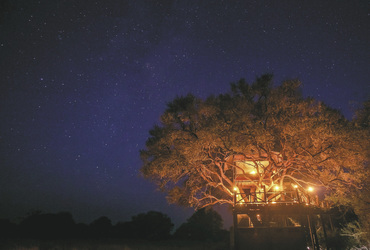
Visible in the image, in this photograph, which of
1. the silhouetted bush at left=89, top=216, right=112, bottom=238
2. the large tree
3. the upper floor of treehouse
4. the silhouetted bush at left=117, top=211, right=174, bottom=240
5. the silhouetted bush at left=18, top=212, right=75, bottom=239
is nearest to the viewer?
the large tree

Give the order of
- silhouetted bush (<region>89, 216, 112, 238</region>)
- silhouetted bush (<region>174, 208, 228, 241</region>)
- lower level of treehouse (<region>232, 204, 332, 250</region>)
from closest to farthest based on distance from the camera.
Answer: lower level of treehouse (<region>232, 204, 332, 250</region>) → silhouetted bush (<region>174, 208, 228, 241</region>) → silhouetted bush (<region>89, 216, 112, 238</region>)

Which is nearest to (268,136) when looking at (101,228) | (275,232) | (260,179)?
(260,179)

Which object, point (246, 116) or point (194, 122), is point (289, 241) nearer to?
point (246, 116)

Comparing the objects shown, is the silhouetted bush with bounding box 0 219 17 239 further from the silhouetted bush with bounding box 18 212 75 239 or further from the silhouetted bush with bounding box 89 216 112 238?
the silhouetted bush with bounding box 89 216 112 238

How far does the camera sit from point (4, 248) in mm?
16375

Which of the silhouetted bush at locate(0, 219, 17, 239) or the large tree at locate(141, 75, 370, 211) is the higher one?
the large tree at locate(141, 75, 370, 211)

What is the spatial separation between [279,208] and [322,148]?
17.1 feet

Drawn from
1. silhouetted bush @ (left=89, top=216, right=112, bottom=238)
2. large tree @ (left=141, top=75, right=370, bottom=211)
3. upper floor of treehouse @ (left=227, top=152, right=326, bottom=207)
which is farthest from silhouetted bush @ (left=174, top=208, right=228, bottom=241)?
large tree @ (left=141, top=75, right=370, bottom=211)

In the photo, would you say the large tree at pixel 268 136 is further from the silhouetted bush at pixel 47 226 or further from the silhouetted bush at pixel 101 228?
the silhouetted bush at pixel 101 228

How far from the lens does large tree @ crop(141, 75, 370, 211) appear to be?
15.5 m

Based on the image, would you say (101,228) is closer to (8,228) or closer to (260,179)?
(8,228)

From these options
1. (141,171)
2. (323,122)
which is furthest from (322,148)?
(141,171)

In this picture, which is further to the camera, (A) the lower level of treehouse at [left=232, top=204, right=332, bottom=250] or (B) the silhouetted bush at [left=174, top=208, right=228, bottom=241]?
(B) the silhouetted bush at [left=174, top=208, right=228, bottom=241]

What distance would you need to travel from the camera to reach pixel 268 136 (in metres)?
15.7
